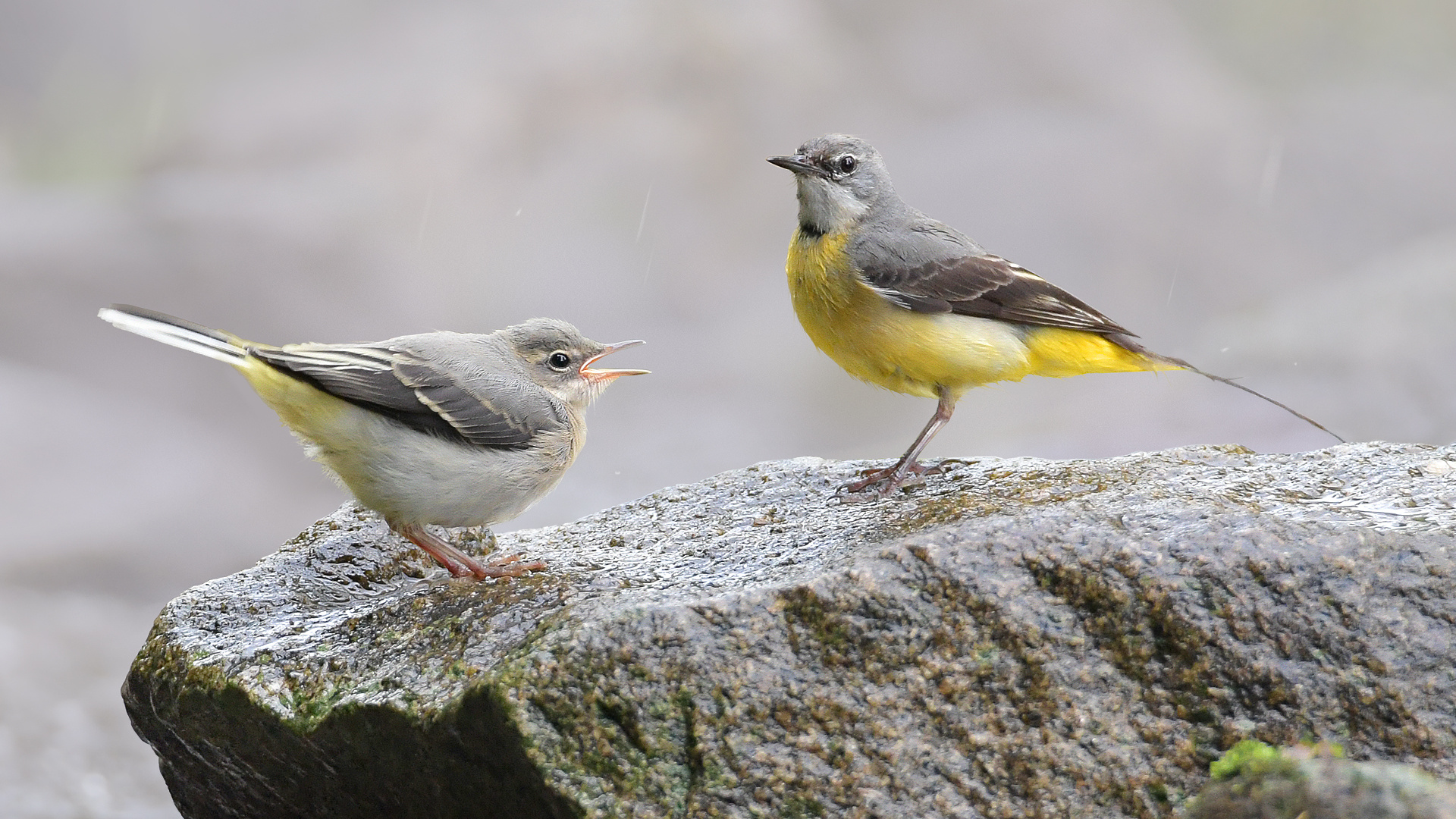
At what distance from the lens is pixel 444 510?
5.29 meters

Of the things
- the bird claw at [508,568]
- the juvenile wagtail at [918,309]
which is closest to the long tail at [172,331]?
the bird claw at [508,568]

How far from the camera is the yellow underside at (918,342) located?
6062 millimetres

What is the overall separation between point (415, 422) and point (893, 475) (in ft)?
7.29

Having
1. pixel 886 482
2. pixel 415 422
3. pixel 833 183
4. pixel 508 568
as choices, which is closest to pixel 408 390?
pixel 415 422

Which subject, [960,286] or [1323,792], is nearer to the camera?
[1323,792]

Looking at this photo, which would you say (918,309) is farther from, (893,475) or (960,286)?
(893,475)

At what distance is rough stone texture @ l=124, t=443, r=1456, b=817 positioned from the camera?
387 centimetres

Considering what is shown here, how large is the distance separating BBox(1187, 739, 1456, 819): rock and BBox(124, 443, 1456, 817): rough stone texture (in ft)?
2.48

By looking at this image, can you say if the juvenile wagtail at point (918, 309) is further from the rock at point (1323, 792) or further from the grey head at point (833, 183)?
the rock at point (1323, 792)

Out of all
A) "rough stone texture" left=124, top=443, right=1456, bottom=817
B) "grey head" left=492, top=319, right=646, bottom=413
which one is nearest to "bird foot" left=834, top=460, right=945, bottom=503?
"rough stone texture" left=124, top=443, right=1456, bottom=817

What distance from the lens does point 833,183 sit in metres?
6.55

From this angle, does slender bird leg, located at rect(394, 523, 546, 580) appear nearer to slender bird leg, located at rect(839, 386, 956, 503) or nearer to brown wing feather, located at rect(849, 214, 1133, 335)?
slender bird leg, located at rect(839, 386, 956, 503)

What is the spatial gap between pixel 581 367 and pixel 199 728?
7.90 feet

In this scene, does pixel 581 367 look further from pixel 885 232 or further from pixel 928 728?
pixel 928 728
